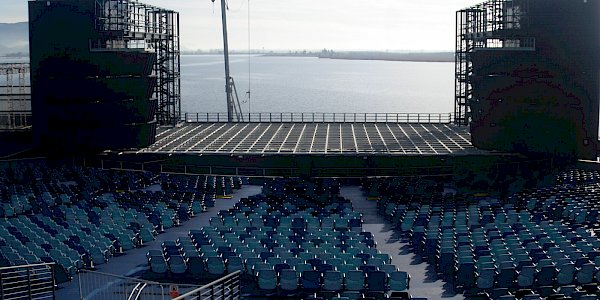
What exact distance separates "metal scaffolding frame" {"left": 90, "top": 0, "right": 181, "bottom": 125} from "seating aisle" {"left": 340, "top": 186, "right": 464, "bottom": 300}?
1414 centimetres

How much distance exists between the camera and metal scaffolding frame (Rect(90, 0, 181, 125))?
37781 mm

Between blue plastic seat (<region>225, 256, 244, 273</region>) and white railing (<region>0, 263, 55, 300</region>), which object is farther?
blue plastic seat (<region>225, 256, 244, 273</region>)

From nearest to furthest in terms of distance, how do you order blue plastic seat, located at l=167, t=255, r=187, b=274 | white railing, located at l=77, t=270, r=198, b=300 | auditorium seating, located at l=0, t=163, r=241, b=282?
white railing, located at l=77, t=270, r=198, b=300, blue plastic seat, located at l=167, t=255, r=187, b=274, auditorium seating, located at l=0, t=163, r=241, b=282

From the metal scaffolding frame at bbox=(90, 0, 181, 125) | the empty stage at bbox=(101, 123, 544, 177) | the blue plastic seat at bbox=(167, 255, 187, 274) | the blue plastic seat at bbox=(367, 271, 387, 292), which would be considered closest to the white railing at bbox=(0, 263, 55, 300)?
the blue plastic seat at bbox=(167, 255, 187, 274)

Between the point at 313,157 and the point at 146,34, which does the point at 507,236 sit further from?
the point at 146,34

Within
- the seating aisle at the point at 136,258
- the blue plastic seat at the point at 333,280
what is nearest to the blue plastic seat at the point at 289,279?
the blue plastic seat at the point at 333,280

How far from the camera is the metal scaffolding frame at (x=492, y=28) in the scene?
1421 inches

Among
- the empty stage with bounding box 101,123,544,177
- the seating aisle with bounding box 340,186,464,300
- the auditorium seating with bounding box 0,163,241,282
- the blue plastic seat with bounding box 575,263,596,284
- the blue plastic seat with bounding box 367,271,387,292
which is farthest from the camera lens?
the empty stage with bounding box 101,123,544,177

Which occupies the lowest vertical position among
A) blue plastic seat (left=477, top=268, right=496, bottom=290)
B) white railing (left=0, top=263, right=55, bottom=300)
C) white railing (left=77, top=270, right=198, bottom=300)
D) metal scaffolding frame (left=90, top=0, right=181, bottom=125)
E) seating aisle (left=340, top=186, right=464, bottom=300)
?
seating aisle (left=340, top=186, right=464, bottom=300)

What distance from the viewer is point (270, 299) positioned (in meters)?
17.0

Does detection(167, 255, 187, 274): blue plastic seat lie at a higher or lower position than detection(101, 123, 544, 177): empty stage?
lower

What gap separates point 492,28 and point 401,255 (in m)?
22.0

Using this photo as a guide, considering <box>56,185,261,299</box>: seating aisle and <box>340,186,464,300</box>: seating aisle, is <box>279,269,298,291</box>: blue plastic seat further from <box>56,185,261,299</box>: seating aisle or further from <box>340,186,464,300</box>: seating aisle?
<box>56,185,261,299</box>: seating aisle

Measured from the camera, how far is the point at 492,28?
4034 cm
